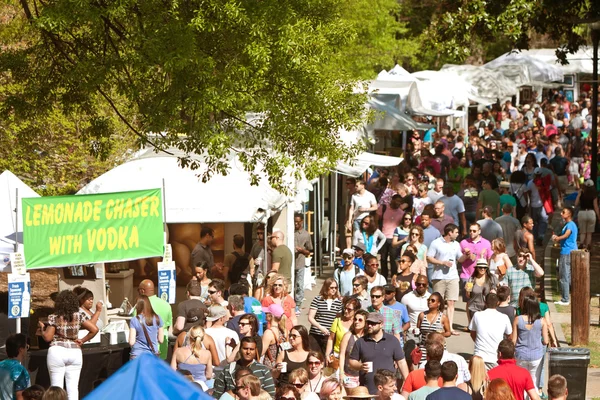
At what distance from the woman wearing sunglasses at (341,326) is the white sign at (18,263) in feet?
12.1

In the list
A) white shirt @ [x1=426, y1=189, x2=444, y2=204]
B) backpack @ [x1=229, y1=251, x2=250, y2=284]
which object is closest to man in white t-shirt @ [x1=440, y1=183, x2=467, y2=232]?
white shirt @ [x1=426, y1=189, x2=444, y2=204]

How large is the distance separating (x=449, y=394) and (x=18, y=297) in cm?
560

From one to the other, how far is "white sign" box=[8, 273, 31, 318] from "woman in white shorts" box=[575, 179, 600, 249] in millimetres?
12018

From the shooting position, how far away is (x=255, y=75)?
14305 mm

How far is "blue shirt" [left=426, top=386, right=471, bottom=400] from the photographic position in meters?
9.91

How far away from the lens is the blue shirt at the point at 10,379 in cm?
1128

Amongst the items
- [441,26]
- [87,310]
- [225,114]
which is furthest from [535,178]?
[87,310]

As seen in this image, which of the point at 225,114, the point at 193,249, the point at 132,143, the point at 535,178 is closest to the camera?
the point at 225,114

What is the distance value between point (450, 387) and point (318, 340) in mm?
4025

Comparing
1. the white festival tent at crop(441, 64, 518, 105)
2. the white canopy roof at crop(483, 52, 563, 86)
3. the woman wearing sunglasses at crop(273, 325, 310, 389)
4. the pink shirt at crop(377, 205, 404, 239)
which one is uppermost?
the white canopy roof at crop(483, 52, 563, 86)

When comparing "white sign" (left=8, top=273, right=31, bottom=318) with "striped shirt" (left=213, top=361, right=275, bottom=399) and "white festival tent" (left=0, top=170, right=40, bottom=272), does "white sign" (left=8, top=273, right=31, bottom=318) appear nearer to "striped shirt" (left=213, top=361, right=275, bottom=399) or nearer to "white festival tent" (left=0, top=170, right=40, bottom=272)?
"white festival tent" (left=0, top=170, right=40, bottom=272)

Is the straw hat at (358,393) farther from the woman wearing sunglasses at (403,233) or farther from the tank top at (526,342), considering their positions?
the woman wearing sunglasses at (403,233)

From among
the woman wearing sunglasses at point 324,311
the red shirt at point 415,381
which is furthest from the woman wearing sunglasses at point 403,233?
the red shirt at point 415,381

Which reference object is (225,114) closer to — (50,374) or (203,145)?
(203,145)
